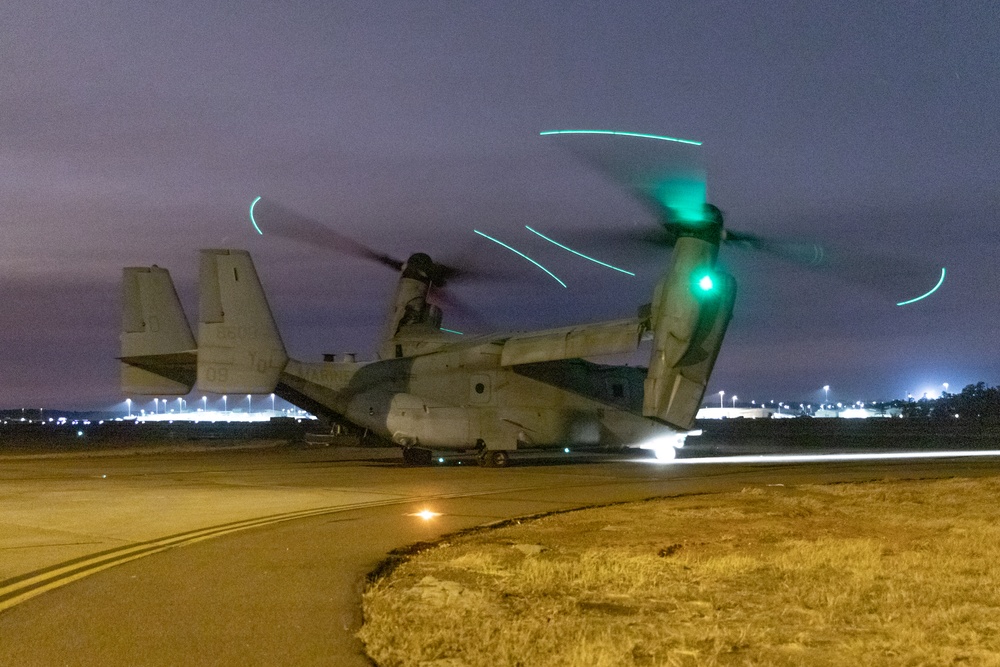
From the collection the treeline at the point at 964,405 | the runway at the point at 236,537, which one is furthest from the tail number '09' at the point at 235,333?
the treeline at the point at 964,405

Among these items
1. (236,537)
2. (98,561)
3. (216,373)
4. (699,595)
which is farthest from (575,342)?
(699,595)

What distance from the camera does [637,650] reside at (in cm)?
698

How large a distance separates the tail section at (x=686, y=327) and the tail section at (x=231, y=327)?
1164 cm

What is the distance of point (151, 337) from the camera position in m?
31.1

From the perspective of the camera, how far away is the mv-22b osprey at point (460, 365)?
82.3 feet

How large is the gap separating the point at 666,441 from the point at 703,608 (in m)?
22.4

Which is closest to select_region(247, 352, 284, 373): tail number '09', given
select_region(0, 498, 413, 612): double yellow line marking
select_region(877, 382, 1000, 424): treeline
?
select_region(0, 498, 413, 612): double yellow line marking

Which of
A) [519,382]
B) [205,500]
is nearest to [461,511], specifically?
[205,500]

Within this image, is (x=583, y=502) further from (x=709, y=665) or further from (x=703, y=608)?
(x=709, y=665)

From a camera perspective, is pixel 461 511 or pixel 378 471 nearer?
pixel 461 511

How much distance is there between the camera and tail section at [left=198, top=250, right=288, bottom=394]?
2738cm

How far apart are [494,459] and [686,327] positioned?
8.20 metres

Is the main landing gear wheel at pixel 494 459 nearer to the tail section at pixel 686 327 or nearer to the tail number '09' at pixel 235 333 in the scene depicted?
the tail section at pixel 686 327

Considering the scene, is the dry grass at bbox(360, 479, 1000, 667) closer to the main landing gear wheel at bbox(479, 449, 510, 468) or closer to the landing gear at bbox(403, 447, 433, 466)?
the main landing gear wheel at bbox(479, 449, 510, 468)
